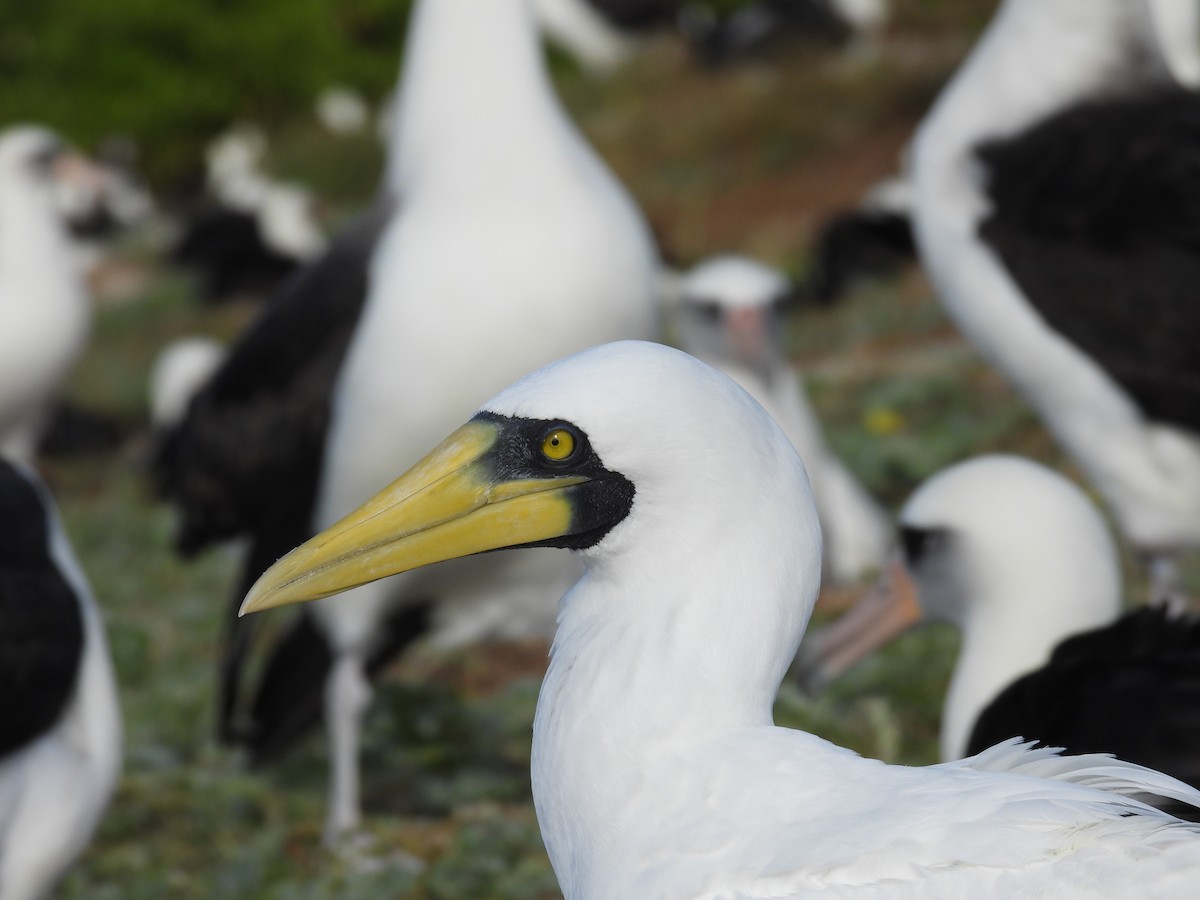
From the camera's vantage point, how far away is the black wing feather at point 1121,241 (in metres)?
4.66

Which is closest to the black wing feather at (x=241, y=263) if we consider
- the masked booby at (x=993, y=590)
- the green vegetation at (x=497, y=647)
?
the green vegetation at (x=497, y=647)

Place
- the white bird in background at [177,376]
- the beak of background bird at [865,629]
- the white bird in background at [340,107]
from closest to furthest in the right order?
the beak of background bird at [865,629] < the white bird in background at [177,376] < the white bird in background at [340,107]

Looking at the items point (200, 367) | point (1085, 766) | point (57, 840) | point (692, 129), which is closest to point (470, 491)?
point (1085, 766)

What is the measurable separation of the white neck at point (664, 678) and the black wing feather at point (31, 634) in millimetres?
2075

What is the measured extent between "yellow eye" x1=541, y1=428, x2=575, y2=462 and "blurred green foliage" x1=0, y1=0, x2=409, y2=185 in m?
24.6

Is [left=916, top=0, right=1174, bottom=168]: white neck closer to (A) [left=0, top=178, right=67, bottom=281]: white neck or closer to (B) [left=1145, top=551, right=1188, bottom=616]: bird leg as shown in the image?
(B) [left=1145, top=551, right=1188, bottom=616]: bird leg

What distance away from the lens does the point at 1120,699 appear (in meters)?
3.06

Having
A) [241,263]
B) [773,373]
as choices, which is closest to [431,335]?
[773,373]

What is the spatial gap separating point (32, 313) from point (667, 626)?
830cm

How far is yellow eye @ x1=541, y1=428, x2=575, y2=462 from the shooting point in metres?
2.40

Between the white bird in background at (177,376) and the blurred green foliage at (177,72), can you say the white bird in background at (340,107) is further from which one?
the white bird in background at (177,376)

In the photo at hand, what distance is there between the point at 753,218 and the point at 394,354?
9460 millimetres

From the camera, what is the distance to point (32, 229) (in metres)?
10.5

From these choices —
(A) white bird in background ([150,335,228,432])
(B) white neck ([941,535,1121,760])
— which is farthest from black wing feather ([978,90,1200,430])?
(A) white bird in background ([150,335,228,432])
